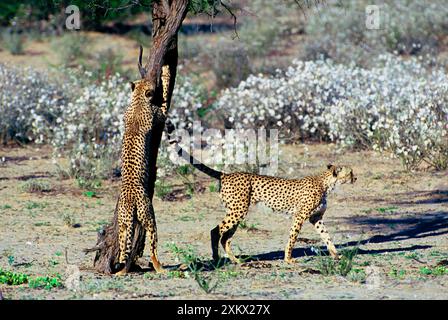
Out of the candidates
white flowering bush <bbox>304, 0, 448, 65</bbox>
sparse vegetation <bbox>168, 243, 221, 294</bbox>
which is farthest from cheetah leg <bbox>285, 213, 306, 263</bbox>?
white flowering bush <bbox>304, 0, 448, 65</bbox>

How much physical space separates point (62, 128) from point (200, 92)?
13.6 ft

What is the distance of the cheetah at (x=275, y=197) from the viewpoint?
36.5 feet

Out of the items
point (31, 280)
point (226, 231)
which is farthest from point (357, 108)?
point (31, 280)

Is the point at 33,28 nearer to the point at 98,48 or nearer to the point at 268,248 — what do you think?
the point at 98,48

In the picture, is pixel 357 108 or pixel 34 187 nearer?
pixel 34 187

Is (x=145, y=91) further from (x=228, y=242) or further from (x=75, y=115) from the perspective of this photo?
(x=75, y=115)

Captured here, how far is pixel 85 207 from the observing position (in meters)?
14.3

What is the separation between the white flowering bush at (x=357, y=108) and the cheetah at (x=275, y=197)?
416 cm

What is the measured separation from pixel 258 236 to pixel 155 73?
10.4 ft

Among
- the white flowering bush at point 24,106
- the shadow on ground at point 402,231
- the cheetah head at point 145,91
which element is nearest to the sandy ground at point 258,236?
the shadow on ground at point 402,231

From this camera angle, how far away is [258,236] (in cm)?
1290

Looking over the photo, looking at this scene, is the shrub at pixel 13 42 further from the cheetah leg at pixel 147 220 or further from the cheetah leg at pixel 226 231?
the cheetah leg at pixel 147 220

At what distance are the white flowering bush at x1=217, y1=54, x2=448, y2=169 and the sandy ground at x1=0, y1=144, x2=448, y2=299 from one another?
0.36m
